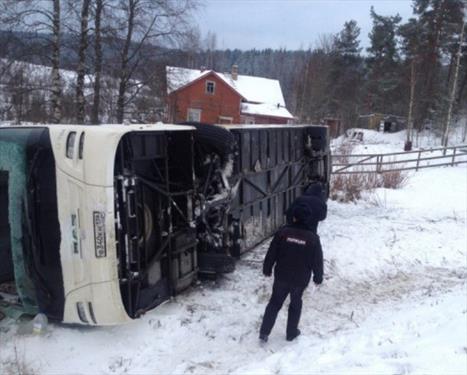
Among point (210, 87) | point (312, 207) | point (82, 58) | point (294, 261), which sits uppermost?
point (82, 58)

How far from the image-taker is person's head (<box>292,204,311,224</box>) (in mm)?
4852

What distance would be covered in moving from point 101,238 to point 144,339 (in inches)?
49.9

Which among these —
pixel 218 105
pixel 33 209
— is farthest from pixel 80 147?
pixel 218 105

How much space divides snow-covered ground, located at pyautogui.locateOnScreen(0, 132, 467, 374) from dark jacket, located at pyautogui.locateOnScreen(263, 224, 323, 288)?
2.19 ft

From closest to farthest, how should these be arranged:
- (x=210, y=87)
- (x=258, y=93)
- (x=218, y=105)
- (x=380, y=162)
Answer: (x=380, y=162) → (x=210, y=87) → (x=218, y=105) → (x=258, y=93)

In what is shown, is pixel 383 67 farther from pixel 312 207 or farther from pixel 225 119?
pixel 312 207

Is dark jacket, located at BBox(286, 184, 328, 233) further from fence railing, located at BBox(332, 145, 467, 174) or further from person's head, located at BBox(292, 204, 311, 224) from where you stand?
fence railing, located at BBox(332, 145, 467, 174)

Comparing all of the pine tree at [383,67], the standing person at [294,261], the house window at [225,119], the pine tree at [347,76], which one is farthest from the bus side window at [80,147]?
the pine tree at [347,76]

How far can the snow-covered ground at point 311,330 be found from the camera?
4203 millimetres

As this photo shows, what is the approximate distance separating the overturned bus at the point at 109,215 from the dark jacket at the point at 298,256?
4.41 feet

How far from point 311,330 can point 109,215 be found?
2596mm

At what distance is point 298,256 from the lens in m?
4.85

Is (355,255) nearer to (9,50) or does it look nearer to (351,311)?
(351,311)

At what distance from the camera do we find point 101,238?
4.28 meters
